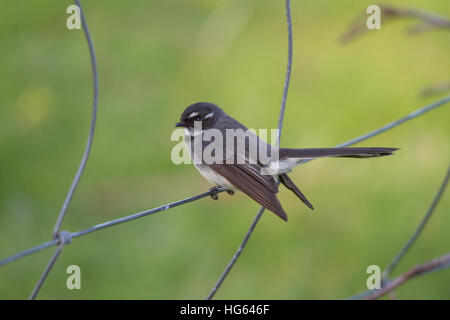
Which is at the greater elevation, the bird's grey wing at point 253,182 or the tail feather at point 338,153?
the tail feather at point 338,153

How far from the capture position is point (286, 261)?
5.38 meters

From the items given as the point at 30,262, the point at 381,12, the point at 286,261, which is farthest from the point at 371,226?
the point at 30,262

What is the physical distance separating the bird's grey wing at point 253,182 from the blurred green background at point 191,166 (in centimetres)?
139

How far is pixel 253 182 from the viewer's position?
3699mm

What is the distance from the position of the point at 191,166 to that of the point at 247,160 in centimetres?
294

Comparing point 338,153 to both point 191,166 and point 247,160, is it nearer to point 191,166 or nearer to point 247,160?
point 247,160

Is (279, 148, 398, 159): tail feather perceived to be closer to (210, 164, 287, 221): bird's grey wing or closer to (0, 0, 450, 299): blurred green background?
(210, 164, 287, 221): bird's grey wing

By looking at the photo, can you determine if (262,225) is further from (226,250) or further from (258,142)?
(258,142)

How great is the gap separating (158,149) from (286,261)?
84.0 inches

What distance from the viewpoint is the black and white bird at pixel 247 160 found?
3465 mm

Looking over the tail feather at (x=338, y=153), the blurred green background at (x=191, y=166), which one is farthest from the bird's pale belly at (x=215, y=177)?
the blurred green background at (x=191, y=166)

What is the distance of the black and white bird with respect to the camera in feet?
11.4

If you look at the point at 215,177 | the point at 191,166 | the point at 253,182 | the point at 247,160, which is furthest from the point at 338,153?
the point at 191,166

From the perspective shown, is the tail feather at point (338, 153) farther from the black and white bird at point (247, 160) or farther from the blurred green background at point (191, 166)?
the blurred green background at point (191, 166)
